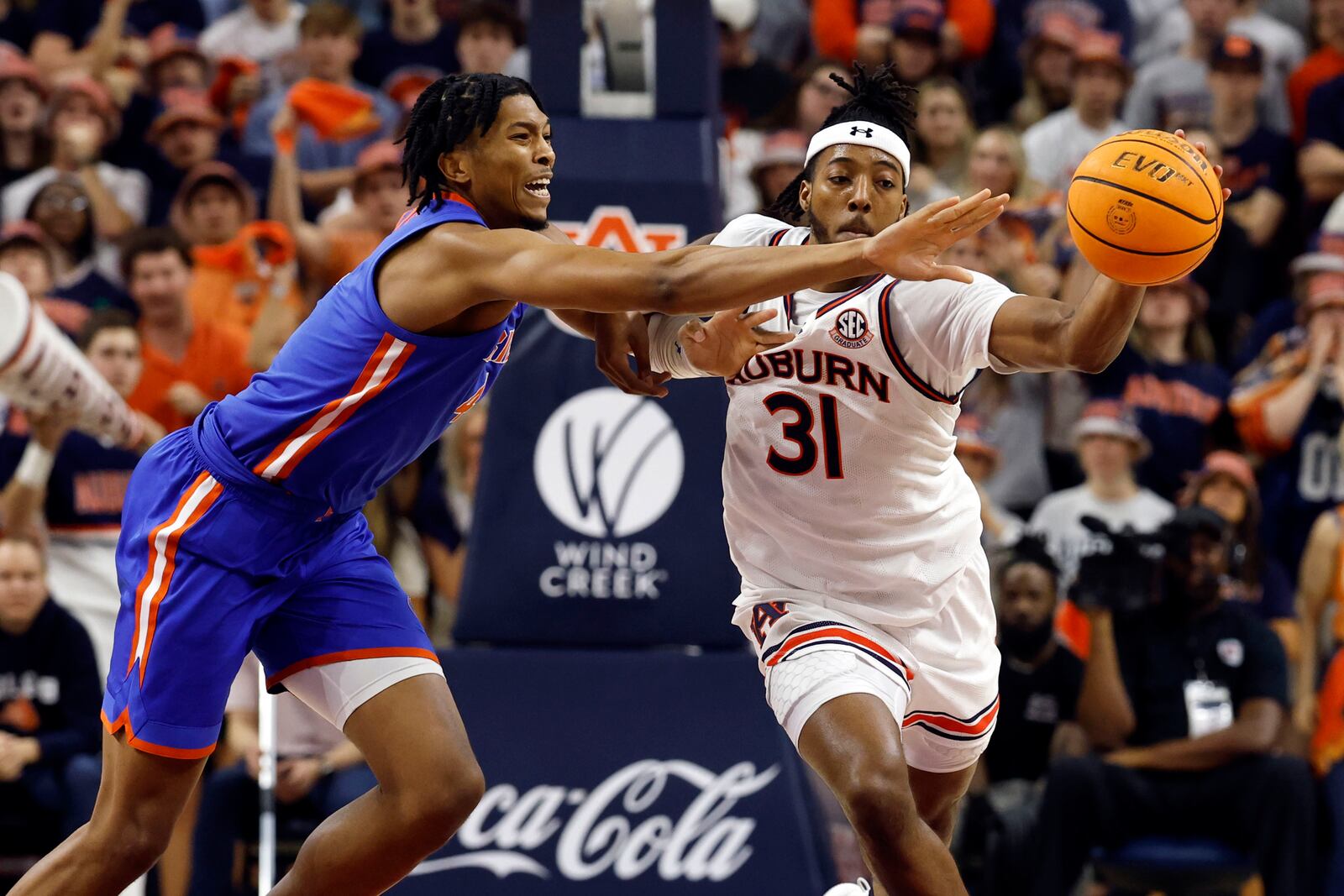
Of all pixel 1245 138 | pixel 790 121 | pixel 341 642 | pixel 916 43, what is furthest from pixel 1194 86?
pixel 341 642

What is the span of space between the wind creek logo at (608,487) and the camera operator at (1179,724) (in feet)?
6.24

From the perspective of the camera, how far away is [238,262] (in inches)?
335

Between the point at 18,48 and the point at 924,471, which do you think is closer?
the point at 924,471

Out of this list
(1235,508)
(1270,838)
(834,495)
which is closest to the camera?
(834,495)

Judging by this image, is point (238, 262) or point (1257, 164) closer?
point (238, 262)

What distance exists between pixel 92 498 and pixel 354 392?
146 inches

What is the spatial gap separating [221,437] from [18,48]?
7.28 m

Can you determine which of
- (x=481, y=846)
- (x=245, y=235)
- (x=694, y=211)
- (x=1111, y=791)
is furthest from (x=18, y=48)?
(x=1111, y=791)

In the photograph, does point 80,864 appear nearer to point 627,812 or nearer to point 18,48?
point 627,812

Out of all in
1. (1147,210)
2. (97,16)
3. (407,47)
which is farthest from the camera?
(97,16)

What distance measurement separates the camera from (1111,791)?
6766 mm

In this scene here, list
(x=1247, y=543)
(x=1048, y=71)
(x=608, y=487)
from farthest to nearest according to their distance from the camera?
(x=1048, y=71), (x=1247, y=543), (x=608, y=487)

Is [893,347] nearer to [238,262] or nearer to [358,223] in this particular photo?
[358,223]

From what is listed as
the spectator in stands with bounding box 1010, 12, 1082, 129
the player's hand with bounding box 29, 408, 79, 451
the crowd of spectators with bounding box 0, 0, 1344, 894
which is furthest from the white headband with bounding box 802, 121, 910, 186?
the spectator in stands with bounding box 1010, 12, 1082, 129
